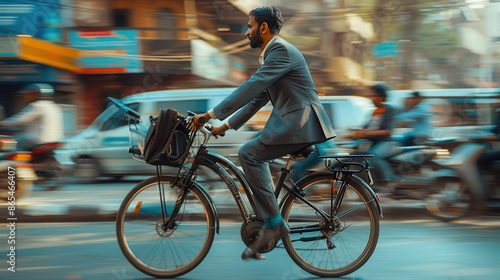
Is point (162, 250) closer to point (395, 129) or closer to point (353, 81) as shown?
point (395, 129)

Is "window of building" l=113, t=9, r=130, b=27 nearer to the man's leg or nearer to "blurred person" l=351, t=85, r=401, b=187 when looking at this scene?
"blurred person" l=351, t=85, r=401, b=187

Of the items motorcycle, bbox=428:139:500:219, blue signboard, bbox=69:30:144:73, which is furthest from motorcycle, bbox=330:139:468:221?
blue signboard, bbox=69:30:144:73

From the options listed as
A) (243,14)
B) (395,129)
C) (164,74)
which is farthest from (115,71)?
(395,129)

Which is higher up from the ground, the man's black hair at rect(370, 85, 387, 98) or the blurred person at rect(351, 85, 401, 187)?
the man's black hair at rect(370, 85, 387, 98)

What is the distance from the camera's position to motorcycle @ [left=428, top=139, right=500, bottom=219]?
689cm

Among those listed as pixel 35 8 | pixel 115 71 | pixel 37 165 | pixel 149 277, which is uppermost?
pixel 35 8

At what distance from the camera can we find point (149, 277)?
14.7ft

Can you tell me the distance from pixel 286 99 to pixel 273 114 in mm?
126

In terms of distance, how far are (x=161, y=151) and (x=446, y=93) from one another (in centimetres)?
568

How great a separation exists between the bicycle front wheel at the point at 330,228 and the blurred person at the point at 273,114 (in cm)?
16

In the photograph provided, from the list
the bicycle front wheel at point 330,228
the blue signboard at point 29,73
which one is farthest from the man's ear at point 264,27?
the blue signboard at point 29,73

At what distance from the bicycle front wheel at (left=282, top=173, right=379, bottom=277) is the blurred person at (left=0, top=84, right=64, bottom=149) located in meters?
5.17

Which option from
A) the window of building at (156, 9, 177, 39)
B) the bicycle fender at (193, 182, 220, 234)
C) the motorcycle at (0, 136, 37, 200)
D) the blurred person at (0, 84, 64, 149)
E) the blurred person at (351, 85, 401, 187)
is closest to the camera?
the bicycle fender at (193, 182, 220, 234)

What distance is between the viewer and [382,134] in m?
8.02
